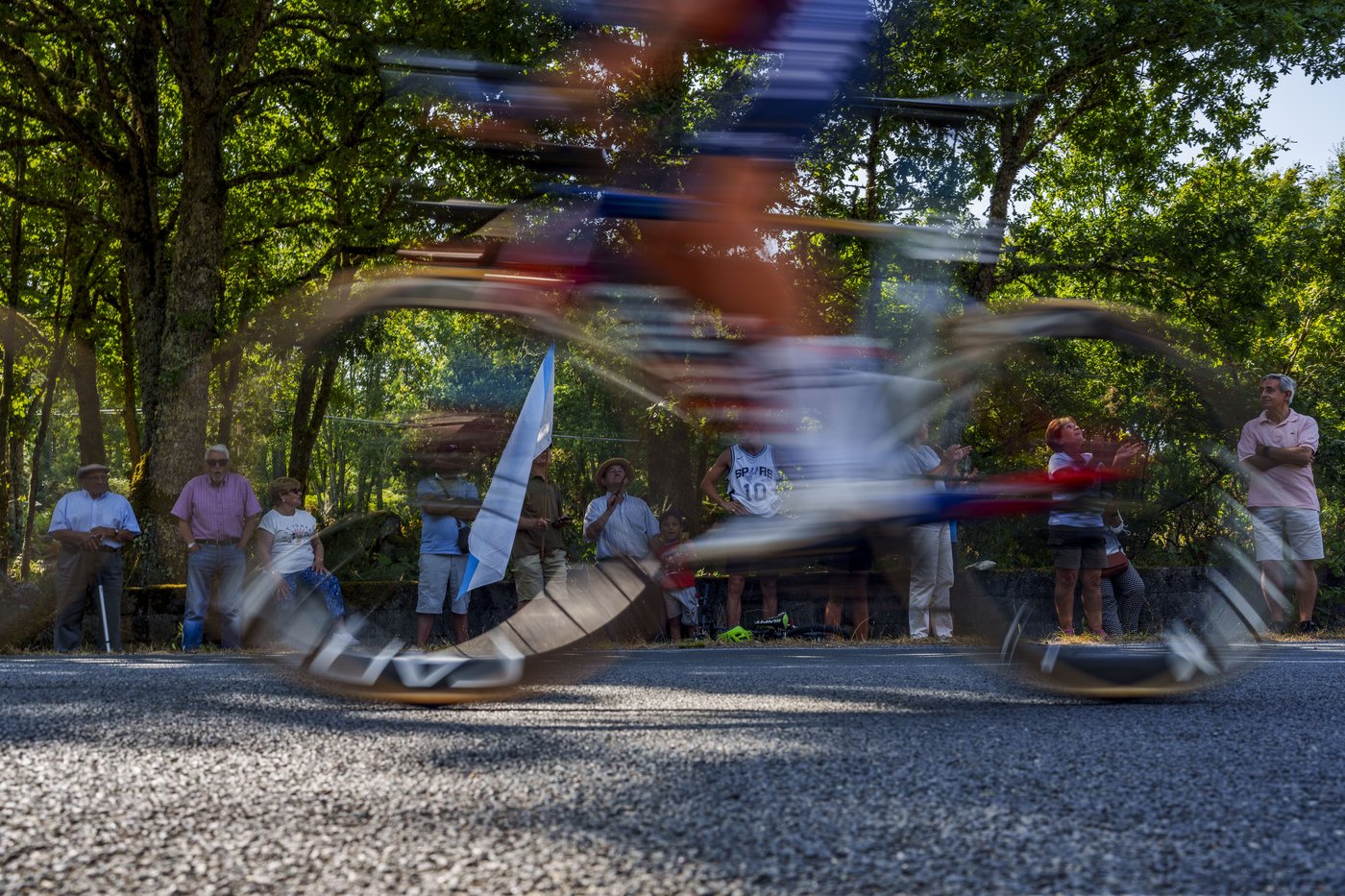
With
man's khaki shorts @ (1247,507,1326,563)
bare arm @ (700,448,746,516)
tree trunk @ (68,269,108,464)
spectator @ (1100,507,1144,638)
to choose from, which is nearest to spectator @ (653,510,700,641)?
bare arm @ (700,448,746,516)

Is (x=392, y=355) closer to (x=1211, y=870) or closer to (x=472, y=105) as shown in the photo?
(x=472, y=105)

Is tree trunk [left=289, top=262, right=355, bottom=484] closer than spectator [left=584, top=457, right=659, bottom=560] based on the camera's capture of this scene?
Yes

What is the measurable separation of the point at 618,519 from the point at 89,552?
23.5 ft

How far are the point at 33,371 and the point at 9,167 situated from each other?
19.1 ft

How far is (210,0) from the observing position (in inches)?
523

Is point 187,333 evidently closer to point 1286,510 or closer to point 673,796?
point 1286,510

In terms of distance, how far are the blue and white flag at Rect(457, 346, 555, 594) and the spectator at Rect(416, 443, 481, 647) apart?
46 mm

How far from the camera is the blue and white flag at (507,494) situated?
3.92 metres

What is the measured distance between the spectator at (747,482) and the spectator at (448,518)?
0.75 meters

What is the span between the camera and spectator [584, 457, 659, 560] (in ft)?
14.7

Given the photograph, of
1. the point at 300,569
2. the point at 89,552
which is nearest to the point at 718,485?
the point at 300,569

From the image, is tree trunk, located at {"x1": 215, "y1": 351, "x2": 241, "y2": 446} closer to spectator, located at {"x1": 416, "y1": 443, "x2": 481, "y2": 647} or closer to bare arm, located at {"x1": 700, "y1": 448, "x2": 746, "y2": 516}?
spectator, located at {"x1": 416, "y1": 443, "x2": 481, "y2": 647}

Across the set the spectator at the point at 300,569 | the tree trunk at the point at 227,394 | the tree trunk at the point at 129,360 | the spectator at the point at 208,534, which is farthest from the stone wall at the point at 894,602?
the tree trunk at the point at 129,360

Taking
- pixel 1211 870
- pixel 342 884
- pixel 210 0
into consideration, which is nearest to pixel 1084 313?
pixel 1211 870
